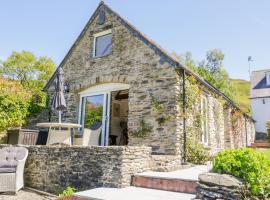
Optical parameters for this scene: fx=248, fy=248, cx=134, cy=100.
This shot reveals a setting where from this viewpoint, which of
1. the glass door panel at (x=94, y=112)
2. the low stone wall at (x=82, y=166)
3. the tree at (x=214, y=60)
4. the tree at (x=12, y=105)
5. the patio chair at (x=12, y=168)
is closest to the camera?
the low stone wall at (x=82, y=166)

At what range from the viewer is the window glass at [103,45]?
39.1 ft

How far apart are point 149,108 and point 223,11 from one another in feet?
17.5

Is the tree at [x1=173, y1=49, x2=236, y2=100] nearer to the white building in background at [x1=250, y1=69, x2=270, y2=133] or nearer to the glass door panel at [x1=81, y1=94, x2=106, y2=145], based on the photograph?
the white building in background at [x1=250, y1=69, x2=270, y2=133]

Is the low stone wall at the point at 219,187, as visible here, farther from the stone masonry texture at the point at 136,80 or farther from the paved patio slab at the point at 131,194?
the stone masonry texture at the point at 136,80

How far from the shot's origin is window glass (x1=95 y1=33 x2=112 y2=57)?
1192cm

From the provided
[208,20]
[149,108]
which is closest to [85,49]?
[149,108]

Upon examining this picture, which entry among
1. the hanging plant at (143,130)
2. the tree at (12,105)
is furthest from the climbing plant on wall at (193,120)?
the tree at (12,105)

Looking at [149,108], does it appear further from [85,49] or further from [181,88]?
[85,49]

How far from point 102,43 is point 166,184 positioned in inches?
331

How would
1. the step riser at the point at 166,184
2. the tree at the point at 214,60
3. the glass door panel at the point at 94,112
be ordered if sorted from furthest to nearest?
the tree at the point at 214,60
the glass door panel at the point at 94,112
the step riser at the point at 166,184

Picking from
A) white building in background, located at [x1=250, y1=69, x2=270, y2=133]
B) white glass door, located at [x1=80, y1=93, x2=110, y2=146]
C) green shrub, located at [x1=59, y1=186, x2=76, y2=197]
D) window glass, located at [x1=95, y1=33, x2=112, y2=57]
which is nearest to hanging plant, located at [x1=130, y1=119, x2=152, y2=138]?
white glass door, located at [x1=80, y1=93, x2=110, y2=146]

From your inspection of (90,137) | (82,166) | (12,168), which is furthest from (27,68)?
(82,166)

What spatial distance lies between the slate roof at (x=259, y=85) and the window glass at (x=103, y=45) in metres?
22.3

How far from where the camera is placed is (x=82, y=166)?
21.5 ft
